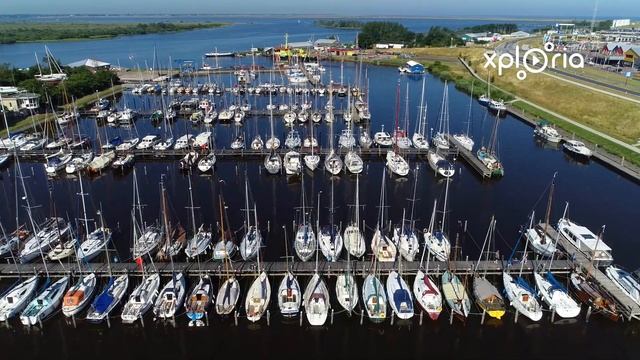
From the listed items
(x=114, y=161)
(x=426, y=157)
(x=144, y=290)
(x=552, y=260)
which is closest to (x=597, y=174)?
(x=426, y=157)

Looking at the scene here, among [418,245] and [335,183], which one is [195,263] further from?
[335,183]

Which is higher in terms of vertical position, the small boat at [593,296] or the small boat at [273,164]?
the small boat at [273,164]

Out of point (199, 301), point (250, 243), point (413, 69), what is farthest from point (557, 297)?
point (413, 69)

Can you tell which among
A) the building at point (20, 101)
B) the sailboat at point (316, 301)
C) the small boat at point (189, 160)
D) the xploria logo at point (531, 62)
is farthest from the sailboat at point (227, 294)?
the xploria logo at point (531, 62)

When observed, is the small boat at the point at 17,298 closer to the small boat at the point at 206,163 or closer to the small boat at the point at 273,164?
the small boat at the point at 206,163

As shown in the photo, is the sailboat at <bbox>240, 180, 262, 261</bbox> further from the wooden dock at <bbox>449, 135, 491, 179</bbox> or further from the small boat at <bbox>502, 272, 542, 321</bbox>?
the wooden dock at <bbox>449, 135, 491, 179</bbox>

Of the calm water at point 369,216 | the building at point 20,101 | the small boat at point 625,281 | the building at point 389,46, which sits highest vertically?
the building at point 389,46

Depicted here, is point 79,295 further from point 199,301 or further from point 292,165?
point 292,165
